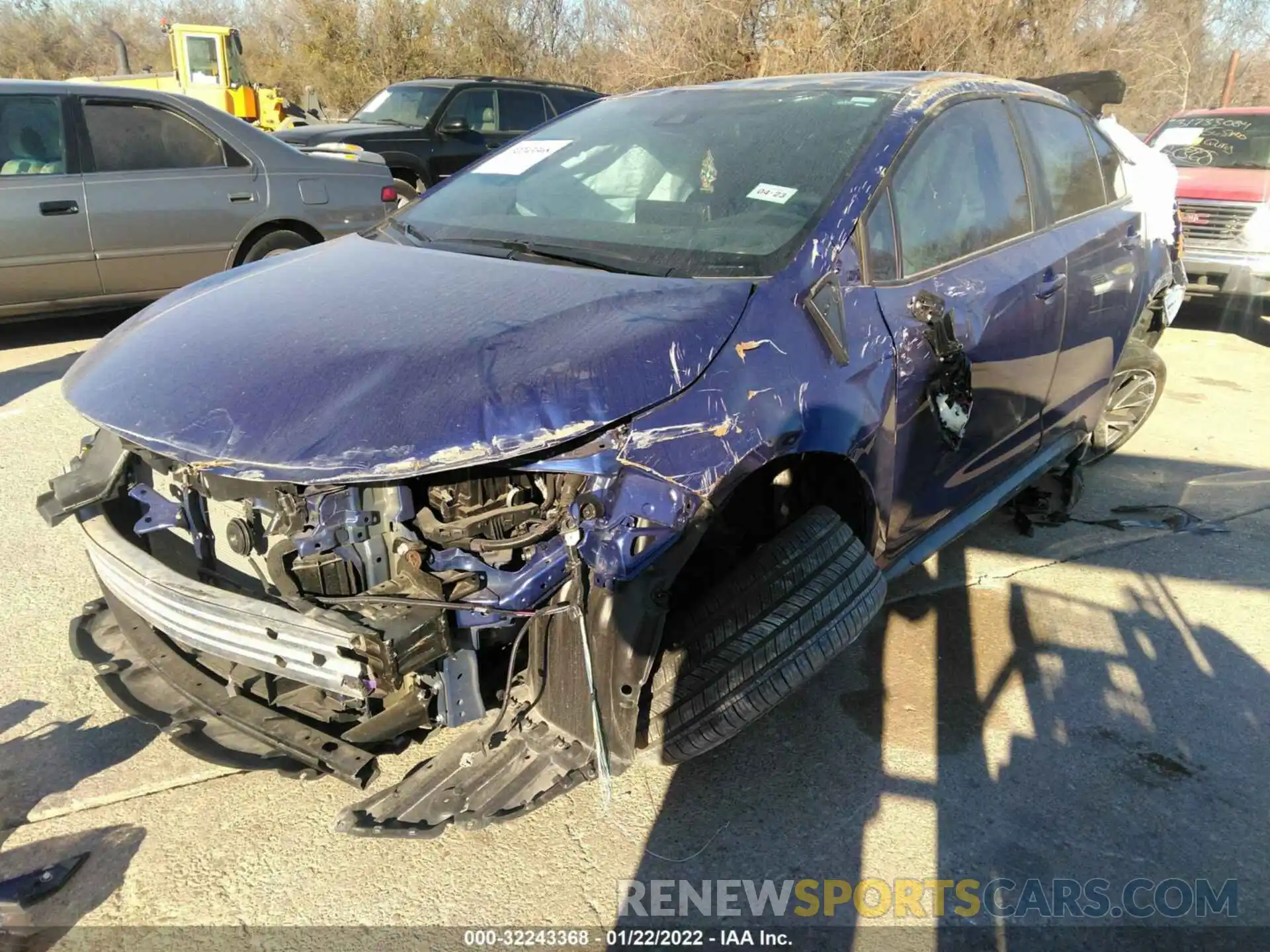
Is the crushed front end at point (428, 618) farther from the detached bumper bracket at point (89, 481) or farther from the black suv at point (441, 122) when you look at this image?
the black suv at point (441, 122)

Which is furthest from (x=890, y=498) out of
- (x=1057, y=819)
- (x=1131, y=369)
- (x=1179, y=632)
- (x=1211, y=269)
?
(x=1211, y=269)

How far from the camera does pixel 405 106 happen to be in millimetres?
10898

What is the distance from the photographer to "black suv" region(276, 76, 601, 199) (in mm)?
10078

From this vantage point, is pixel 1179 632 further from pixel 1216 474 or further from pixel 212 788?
pixel 212 788

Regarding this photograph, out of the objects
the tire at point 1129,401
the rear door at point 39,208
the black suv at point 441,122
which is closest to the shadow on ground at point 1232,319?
the tire at point 1129,401

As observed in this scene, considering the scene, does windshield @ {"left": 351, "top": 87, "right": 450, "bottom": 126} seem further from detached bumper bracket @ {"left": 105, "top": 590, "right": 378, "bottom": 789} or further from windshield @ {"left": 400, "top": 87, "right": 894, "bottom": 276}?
detached bumper bracket @ {"left": 105, "top": 590, "right": 378, "bottom": 789}

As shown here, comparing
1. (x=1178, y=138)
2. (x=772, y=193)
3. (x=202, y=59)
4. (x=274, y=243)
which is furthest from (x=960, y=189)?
(x=202, y=59)

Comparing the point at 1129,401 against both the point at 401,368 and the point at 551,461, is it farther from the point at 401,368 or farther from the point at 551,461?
the point at 401,368

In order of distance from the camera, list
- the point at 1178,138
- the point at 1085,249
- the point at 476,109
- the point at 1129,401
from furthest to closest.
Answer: the point at 476,109
the point at 1178,138
the point at 1129,401
the point at 1085,249

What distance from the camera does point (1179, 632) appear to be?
336 centimetres

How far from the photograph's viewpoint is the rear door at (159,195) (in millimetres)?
6098

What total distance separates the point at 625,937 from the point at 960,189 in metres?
2.44

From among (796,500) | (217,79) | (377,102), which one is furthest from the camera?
(217,79)

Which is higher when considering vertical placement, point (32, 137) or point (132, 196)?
point (32, 137)
